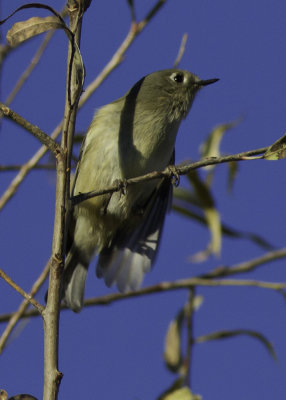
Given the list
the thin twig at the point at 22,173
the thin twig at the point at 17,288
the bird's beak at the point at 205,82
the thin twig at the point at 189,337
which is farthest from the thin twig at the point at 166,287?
the bird's beak at the point at 205,82

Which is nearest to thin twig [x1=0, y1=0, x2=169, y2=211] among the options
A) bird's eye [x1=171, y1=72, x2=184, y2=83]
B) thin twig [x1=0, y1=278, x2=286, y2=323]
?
thin twig [x1=0, y1=278, x2=286, y2=323]

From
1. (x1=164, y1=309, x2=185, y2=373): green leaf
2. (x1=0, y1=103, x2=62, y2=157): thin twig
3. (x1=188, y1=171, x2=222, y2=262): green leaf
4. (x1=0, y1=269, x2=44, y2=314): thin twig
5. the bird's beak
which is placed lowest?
(x1=0, y1=269, x2=44, y2=314): thin twig

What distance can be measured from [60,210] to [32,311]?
2.77 ft

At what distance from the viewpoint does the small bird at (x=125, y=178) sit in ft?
8.09

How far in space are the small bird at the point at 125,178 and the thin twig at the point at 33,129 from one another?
48.0 inches

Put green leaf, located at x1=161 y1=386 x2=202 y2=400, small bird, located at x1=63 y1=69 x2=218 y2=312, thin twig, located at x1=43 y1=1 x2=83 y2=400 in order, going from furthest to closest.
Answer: small bird, located at x1=63 y1=69 x2=218 y2=312 → green leaf, located at x1=161 y1=386 x2=202 y2=400 → thin twig, located at x1=43 y1=1 x2=83 y2=400

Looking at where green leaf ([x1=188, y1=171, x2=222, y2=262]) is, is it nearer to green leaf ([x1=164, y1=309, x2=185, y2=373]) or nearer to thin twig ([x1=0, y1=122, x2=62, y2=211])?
green leaf ([x1=164, y1=309, x2=185, y2=373])

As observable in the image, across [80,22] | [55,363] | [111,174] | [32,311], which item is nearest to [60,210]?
[55,363]

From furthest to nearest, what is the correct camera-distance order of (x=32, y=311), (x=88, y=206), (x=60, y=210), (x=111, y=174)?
(x=88, y=206), (x=111, y=174), (x=32, y=311), (x=60, y=210)

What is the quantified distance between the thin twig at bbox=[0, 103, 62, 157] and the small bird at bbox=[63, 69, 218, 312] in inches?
48.0

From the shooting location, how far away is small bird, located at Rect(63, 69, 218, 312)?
2.47 meters

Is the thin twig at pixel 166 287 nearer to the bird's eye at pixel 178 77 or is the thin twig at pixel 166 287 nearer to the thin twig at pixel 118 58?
the thin twig at pixel 118 58

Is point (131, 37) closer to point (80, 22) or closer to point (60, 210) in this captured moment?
point (80, 22)

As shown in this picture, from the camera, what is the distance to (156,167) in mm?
2492
